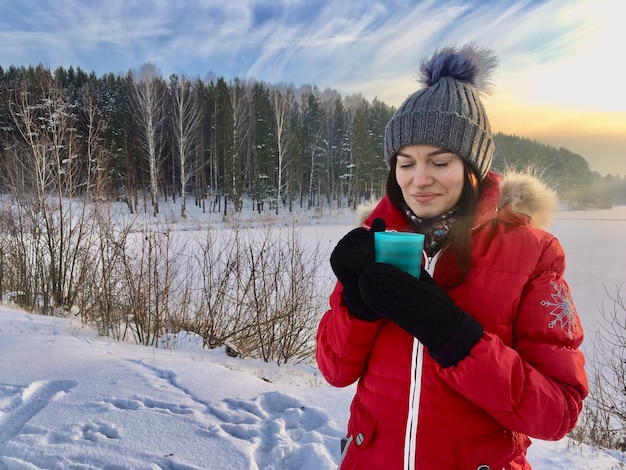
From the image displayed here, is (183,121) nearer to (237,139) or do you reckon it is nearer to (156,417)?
(237,139)

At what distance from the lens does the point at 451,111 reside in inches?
46.7

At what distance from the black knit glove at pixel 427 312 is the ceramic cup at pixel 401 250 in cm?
5

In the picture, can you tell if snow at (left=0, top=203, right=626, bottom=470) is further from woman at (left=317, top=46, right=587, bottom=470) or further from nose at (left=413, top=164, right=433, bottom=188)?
nose at (left=413, top=164, right=433, bottom=188)

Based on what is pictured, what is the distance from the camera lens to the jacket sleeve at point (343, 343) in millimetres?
1102

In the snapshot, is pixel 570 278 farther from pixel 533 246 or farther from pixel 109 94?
pixel 109 94

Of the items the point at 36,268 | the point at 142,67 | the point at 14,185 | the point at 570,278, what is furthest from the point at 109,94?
the point at 570,278

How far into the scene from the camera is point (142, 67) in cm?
2206

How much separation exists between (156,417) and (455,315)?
2.31m

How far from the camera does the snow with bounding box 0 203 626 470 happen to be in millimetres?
2133

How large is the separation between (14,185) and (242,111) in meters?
22.8

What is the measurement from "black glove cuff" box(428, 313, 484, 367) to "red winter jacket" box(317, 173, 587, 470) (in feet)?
0.05

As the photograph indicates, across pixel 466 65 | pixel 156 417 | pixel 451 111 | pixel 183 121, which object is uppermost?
pixel 183 121

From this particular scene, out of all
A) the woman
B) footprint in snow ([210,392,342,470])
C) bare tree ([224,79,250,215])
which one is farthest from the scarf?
bare tree ([224,79,250,215])

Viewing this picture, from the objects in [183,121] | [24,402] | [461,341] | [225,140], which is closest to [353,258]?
[461,341]
